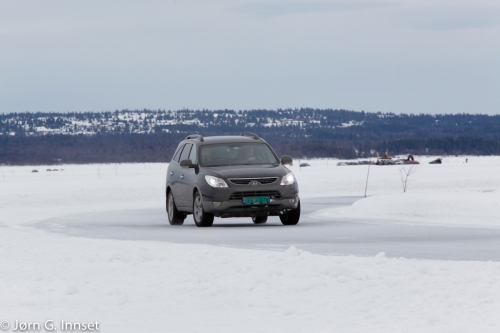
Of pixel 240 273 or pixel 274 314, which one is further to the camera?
pixel 240 273

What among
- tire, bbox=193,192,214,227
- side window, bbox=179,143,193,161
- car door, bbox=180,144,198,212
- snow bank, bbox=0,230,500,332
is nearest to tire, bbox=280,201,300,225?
tire, bbox=193,192,214,227

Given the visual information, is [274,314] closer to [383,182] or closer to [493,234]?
[493,234]

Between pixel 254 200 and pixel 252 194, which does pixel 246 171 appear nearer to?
pixel 252 194

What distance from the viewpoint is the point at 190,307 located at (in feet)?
26.5

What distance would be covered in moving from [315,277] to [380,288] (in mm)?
773

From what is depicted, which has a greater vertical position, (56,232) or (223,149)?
(223,149)

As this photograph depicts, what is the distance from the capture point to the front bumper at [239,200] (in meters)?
18.2

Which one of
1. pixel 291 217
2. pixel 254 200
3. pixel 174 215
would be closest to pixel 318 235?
pixel 254 200

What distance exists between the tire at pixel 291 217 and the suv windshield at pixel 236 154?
1.10 m

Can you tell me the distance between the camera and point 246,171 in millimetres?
18422

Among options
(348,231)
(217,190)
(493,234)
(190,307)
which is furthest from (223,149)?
(190,307)

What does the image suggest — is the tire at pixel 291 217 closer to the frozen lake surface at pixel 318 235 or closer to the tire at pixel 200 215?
the frozen lake surface at pixel 318 235

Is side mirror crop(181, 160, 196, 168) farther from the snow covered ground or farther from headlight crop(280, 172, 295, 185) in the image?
the snow covered ground

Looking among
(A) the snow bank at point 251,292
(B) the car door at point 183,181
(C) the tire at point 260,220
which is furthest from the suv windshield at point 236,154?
(A) the snow bank at point 251,292
